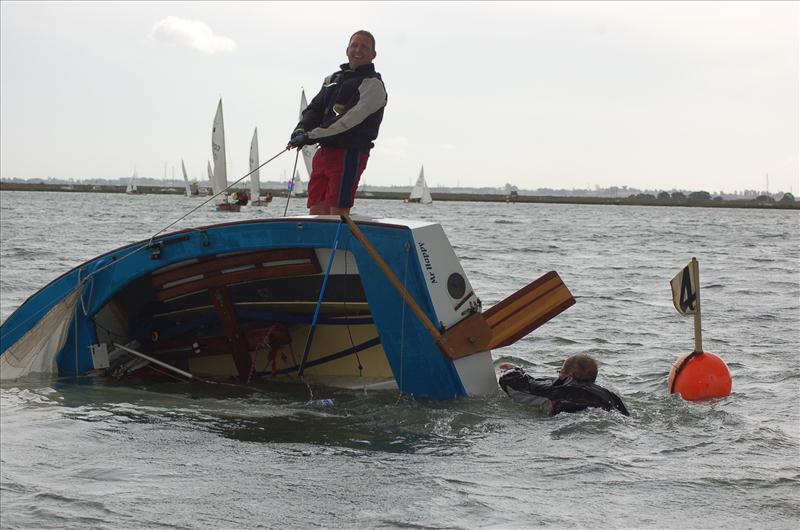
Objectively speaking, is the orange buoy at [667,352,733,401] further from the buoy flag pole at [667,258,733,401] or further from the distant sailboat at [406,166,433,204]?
the distant sailboat at [406,166,433,204]

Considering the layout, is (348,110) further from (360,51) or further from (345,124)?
(360,51)

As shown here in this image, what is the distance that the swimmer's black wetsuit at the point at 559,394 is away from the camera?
6715mm

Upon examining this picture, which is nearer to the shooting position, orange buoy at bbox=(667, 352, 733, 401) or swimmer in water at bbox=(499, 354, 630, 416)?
swimmer in water at bbox=(499, 354, 630, 416)

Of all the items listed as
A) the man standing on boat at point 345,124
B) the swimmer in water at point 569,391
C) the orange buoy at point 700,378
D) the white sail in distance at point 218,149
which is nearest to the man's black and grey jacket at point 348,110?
the man standing on boat at point 345,124

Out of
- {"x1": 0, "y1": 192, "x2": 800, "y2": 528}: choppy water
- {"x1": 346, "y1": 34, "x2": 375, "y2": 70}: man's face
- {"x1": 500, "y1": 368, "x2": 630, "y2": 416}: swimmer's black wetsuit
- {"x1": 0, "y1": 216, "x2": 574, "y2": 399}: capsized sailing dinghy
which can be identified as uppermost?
{"x1": 346, "y1": 34, "x2": 375, "y2": 70}: man's face

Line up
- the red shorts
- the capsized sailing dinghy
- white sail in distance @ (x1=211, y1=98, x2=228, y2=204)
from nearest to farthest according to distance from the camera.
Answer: the capsized sailing dinghy
the red shorts
white sail in distance @ (x1=211, y1=98, x2=228, y2=204)

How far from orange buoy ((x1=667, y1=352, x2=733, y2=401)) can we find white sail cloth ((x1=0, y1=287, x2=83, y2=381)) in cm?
478

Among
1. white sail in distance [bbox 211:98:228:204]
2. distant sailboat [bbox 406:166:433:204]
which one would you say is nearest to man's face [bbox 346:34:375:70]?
white sail in distance [bbox 211:98:228:204]

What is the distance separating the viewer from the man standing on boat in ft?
22.6

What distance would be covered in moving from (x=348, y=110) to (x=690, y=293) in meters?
2.92

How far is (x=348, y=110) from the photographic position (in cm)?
695

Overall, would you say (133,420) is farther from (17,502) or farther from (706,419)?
(706,419)

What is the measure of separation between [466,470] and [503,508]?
693 millimetres

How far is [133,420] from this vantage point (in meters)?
6.42
